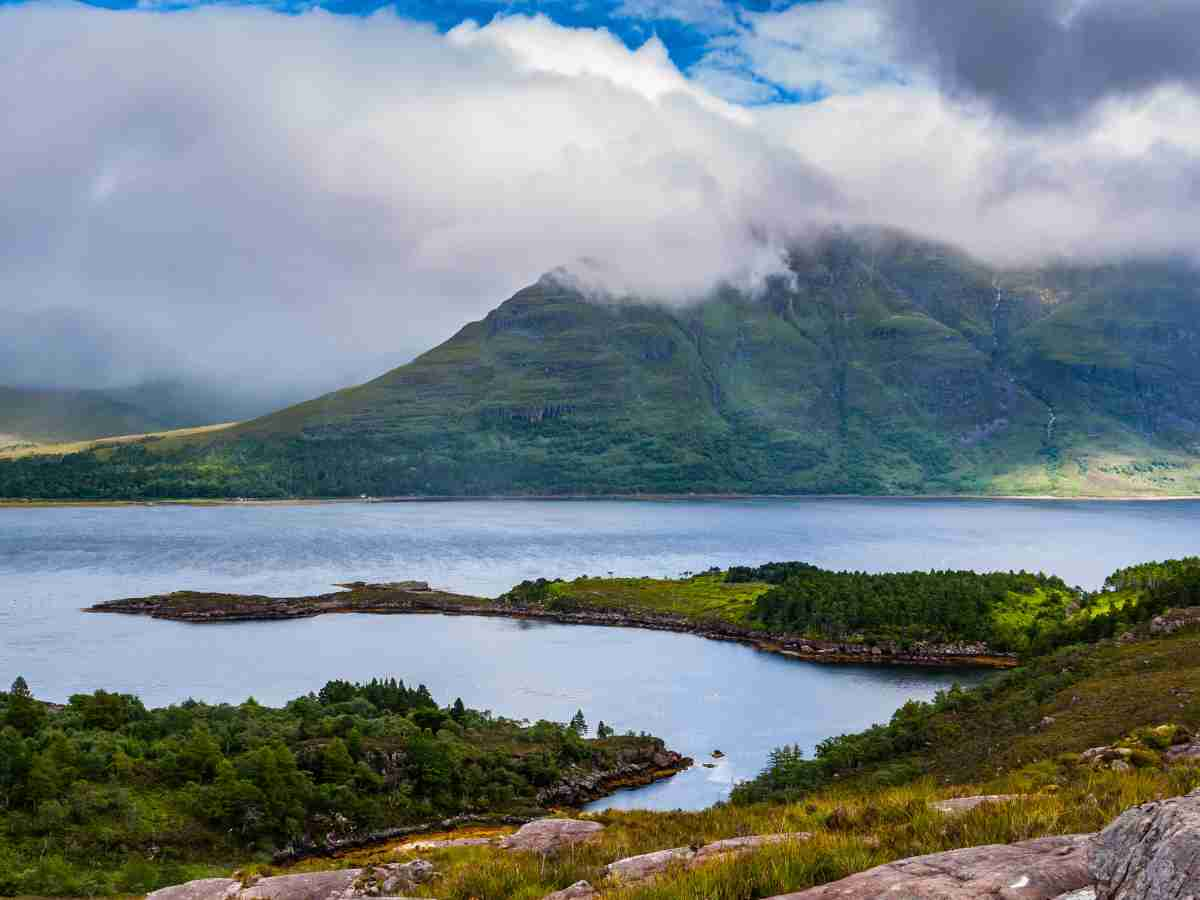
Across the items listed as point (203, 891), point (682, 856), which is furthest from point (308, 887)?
point (682, 856)

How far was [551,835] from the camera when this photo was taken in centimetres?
1908

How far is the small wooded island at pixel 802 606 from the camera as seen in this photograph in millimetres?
99250

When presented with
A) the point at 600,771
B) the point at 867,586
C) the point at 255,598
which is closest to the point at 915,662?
the point at 867,586

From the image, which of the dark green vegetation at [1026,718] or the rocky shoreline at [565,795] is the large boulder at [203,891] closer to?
the dark green vegetation at [1026,718]

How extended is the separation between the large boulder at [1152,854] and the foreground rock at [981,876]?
35cm

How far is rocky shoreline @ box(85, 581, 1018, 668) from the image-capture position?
326 feet

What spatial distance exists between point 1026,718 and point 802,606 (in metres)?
70.6

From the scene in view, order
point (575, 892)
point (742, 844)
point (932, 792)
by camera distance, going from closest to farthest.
Result: point (575, 892)
point (742, 844)
point (932, 792)

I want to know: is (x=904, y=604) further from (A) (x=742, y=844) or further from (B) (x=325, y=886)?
(A) (x=742, y=844)

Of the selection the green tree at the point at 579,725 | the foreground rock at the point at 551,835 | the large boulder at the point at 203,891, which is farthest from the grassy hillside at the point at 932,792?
the green tree at the point at 579,725

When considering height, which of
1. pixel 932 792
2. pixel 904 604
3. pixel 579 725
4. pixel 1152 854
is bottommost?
pixel 579 725

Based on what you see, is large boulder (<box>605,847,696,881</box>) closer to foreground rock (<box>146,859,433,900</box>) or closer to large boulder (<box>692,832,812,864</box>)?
large boulder (<box>692,832,812,864</box>)

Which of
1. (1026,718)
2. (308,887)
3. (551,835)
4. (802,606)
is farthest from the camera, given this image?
(802,606)

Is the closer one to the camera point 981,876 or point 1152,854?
point 1152,854
